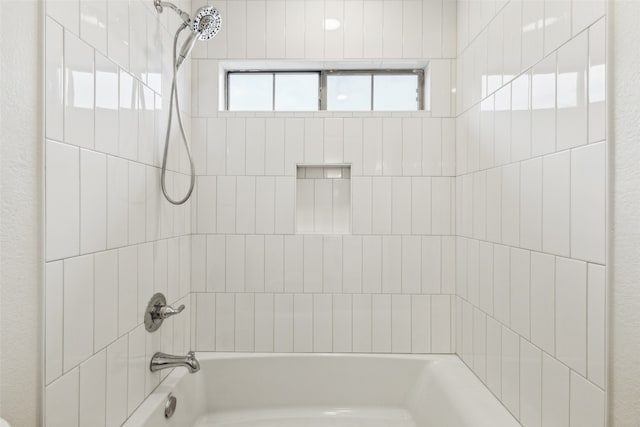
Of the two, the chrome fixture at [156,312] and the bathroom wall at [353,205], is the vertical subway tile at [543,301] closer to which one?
the bathroom wall at [353,205]

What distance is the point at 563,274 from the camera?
1.09 meters

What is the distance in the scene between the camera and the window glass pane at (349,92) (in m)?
2.21

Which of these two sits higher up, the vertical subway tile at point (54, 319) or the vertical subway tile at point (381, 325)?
the vertical subway tile at point (54, 319)

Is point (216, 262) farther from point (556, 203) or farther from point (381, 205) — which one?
point (556, 203)

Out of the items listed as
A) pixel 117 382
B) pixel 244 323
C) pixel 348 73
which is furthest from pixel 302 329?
pixel 348 73

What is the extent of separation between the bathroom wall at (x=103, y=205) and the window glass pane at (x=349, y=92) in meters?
0.86

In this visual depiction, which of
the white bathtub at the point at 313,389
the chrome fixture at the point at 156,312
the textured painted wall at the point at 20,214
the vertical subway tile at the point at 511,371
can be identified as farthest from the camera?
the white bathtub at the point at 313,389

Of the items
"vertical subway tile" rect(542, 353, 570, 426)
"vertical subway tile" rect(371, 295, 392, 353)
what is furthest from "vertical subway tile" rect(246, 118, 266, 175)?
"vertical subway tile" rect(542, 353, 570, 426)

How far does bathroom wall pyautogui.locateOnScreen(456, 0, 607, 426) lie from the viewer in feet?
3.19

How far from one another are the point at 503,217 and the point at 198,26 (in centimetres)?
140

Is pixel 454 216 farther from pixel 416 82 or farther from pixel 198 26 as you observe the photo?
pixel 198 26

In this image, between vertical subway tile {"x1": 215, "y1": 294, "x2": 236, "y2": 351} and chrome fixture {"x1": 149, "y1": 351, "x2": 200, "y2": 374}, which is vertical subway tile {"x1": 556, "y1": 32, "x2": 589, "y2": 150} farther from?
vertical subway tile {"x1": 215, "y1": 294, "x2": 236, "y2": 351}

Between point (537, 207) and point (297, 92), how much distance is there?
1.44m

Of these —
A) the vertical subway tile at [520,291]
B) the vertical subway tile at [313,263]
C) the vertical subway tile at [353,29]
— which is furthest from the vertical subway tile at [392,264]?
the vertical subway tile at [353,29]
